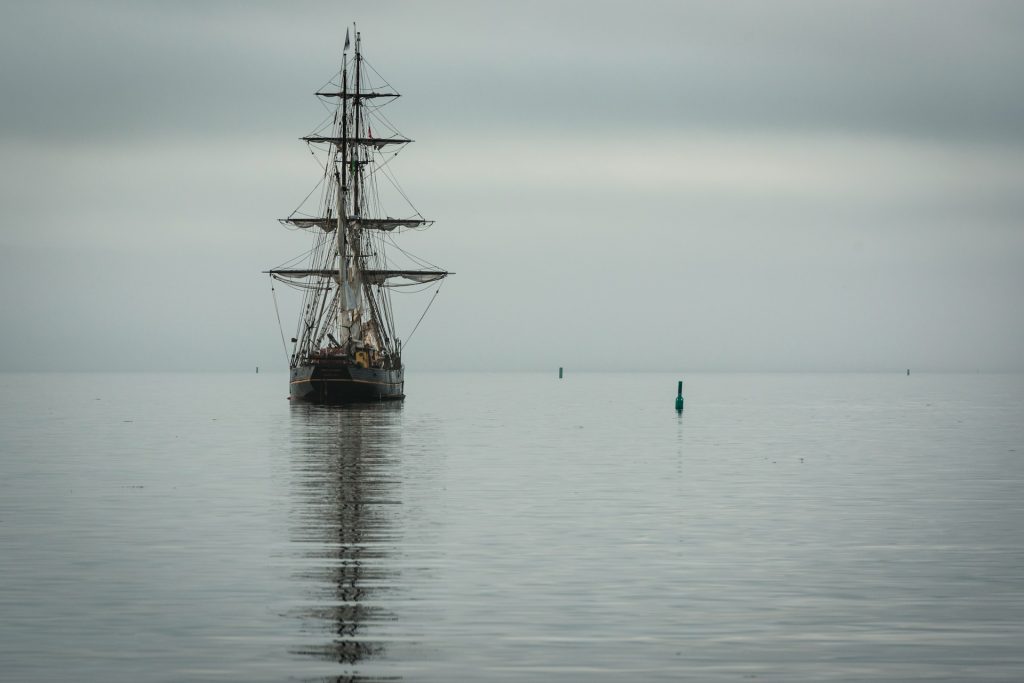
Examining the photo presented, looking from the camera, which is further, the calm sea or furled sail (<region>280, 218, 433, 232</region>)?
furled sail (<region>280, 218, 433, 232</region>)

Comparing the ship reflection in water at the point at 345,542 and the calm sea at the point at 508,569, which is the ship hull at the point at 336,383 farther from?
the calm sea at the point at 508,569

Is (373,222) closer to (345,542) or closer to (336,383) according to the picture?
(336,383)

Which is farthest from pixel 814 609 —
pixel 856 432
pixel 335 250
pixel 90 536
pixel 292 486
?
pixel 335 250

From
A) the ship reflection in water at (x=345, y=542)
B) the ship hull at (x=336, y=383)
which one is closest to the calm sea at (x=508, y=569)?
the ship reflection in water at (x=345, y=542)

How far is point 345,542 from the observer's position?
2592 centimetres

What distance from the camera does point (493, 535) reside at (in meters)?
27.4

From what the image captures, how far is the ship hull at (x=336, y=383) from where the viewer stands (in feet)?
355

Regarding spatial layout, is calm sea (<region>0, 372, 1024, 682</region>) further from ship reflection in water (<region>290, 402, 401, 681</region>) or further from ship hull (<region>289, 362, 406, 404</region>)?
ship hull (<region>289, 362, 406, 404</region>)

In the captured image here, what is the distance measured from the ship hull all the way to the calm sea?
57.2 metres

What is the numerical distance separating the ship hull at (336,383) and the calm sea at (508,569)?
5717 cm

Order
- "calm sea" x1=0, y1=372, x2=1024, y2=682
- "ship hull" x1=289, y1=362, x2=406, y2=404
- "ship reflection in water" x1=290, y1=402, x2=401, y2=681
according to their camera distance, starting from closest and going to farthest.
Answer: "calm sea" x1=0, y1=372, x2=1024, y2=682 → "ship reflection in water" x1=290, y1=402, x2=401, y2=681 → "ship hull" x1=289, y1=362, x2=406, y2=404

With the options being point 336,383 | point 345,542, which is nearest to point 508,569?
point 345,542

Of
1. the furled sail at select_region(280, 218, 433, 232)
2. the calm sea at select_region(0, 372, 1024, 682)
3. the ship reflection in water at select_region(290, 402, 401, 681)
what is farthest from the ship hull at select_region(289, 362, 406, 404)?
the calm sea at select_region(0, 372, 1024, 682)

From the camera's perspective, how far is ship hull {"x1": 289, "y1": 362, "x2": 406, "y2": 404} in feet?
355
